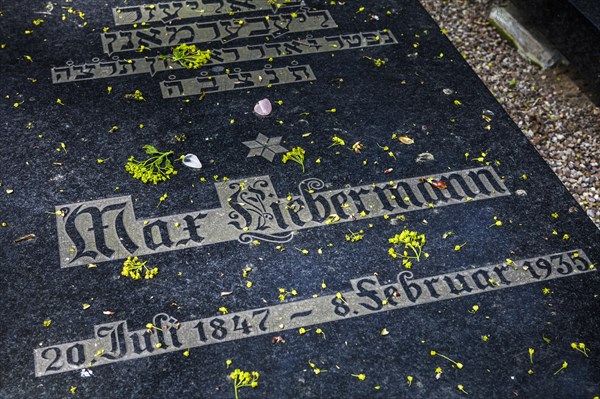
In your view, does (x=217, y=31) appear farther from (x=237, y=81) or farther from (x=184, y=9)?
(x=237, y=81)

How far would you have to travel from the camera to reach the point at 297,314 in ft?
10.9

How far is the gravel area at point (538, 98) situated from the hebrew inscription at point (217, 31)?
3.22 feet

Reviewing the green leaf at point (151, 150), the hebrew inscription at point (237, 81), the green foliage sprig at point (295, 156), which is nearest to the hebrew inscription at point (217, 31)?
the hebrew inscription at point (237, 81)

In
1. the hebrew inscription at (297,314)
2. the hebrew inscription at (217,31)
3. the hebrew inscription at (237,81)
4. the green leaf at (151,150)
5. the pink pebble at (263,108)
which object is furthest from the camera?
the hebrew inscription at (217,31)

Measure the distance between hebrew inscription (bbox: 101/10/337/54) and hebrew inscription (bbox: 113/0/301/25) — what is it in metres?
0.11

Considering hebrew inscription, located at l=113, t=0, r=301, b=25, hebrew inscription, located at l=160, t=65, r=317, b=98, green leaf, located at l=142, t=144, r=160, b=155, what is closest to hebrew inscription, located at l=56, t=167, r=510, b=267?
green leaf, located at l=142, t=144, r=160, b=155

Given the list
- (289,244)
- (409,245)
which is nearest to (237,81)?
(289,244)

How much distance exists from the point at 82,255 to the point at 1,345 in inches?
21.5

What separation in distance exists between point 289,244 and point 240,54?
5.06ft

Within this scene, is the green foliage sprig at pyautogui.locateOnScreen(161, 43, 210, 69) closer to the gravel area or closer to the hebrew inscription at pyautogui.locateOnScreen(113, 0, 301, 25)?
the hebrew inscription at pyautogui.locateOnScreen(113, 0, 301, 25)

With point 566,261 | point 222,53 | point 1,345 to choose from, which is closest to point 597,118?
point 566,261

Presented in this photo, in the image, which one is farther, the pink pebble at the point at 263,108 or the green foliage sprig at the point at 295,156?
the pink pebble at the point at 263,108

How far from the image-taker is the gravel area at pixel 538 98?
14.4 feet

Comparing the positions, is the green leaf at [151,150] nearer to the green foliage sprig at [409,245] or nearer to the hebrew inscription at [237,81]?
the hebrew inscription at [237,81]
